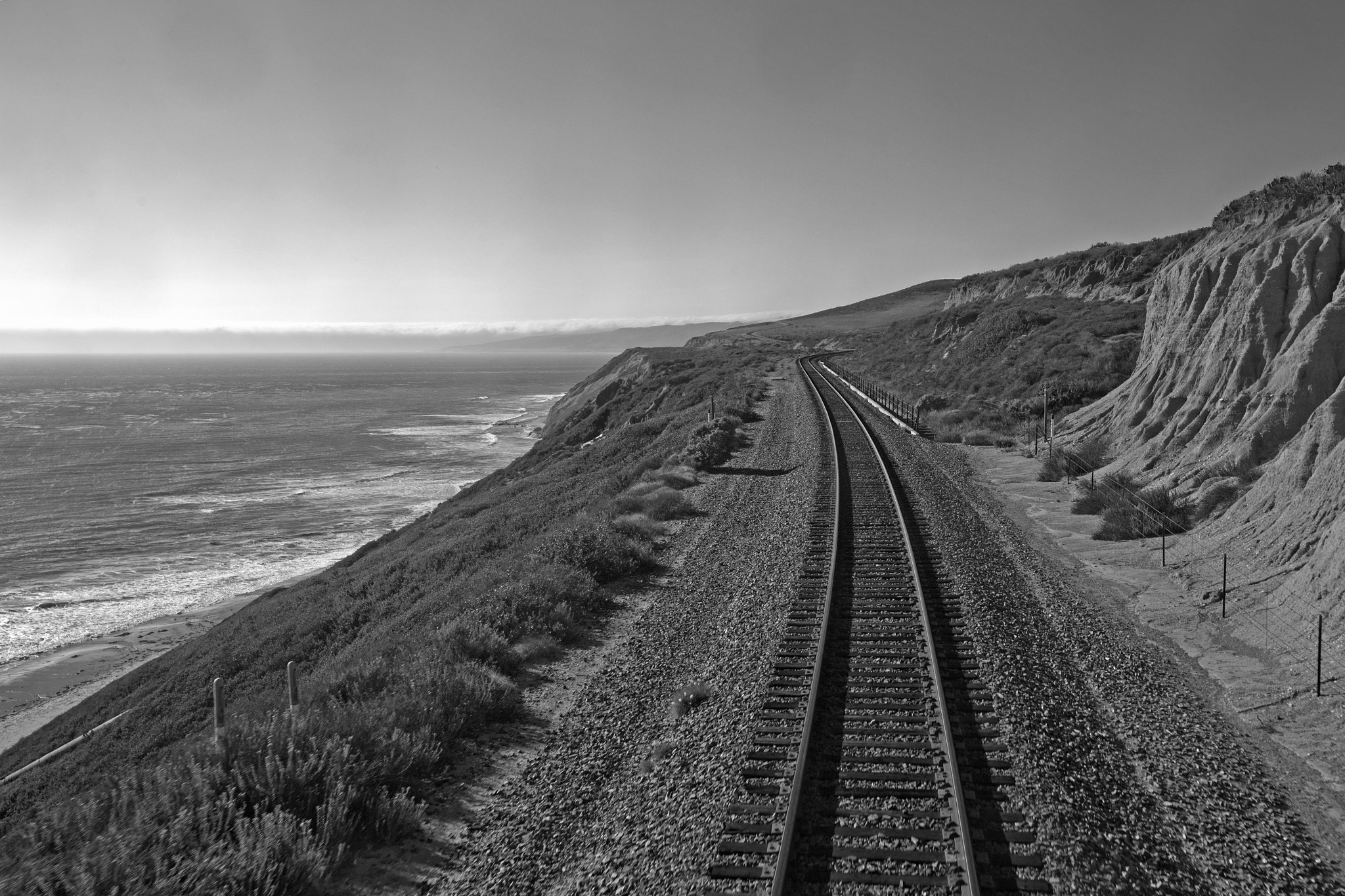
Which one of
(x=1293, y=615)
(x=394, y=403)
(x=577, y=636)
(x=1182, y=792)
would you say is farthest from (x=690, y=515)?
(x=394, y=403)

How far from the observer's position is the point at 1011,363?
131 ft

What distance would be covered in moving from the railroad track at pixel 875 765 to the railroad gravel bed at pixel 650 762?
0.90 feet

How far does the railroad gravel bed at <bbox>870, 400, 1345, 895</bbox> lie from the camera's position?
17.5ft

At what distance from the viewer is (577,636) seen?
10539 millimetres

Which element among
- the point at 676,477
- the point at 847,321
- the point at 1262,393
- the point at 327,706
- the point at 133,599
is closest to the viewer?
the point at 327,706

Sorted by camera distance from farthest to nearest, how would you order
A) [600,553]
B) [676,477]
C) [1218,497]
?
[676,477] → [1218,497] → [600,553]

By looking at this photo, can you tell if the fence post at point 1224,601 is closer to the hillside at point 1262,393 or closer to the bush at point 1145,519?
the hillside at point 1262,393

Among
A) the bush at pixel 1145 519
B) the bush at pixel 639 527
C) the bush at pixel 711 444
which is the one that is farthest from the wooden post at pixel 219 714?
the bush at pixel 711 444

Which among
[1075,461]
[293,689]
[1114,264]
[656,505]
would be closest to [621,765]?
[293,689]

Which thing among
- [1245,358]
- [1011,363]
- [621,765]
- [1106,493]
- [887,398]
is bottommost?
[621,765]

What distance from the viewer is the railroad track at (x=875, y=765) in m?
5.30

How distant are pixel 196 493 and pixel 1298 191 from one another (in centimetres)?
5529

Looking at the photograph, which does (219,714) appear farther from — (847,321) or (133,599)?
(847,321)

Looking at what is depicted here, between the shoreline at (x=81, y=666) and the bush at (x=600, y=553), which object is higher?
the bush at (x=600, y=553)
